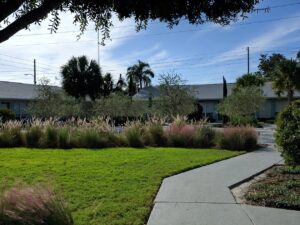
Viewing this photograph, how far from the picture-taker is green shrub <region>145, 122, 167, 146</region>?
803 inches

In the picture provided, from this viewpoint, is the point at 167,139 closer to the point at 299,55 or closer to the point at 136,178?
the point at 136,178

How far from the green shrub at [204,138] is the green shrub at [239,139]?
0.52 meters

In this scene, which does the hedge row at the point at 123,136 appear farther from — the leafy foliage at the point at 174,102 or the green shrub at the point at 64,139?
the leafy foliage at the point at 174,102

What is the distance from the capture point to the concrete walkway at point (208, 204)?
6.82 m

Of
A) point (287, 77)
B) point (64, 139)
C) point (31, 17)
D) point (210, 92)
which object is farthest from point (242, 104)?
point (31, 17)

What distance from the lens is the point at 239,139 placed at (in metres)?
18.7

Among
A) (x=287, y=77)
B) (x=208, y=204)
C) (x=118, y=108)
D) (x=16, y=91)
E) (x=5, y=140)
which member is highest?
(x=287, y=77)

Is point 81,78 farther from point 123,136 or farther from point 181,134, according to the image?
point 181,134

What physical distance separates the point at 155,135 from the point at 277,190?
12.0 metres

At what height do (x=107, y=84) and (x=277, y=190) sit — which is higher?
(x=107, y=84)

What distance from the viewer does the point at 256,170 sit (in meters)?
12.0

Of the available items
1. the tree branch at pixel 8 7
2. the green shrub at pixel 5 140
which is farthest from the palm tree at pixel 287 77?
the tree branch at pixel 8 7

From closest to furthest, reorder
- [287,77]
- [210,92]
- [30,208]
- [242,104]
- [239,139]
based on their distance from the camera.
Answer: [30,208], [239,139], [242,104], [287,77], [210,92]

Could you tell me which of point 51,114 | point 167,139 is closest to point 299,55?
point 51,114
